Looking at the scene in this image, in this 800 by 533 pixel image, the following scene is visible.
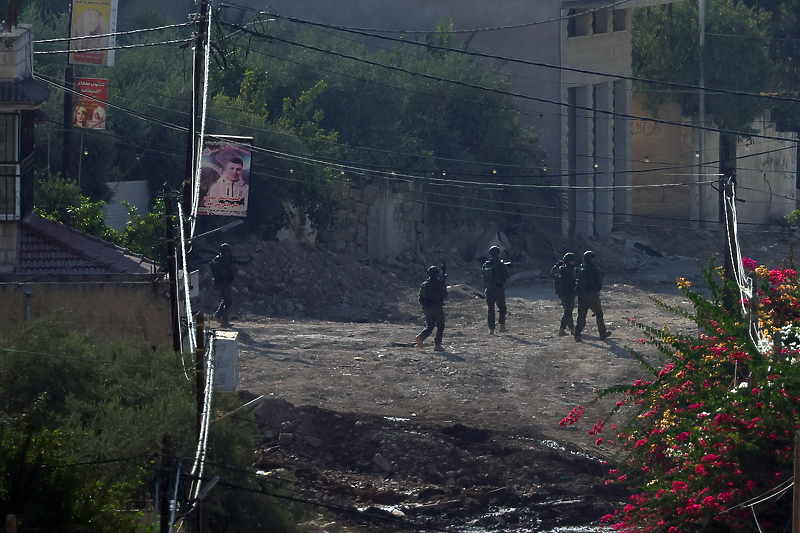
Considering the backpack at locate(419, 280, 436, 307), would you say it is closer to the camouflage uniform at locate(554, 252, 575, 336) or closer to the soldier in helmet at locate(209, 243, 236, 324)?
the camouflage uniform at locate(554, 252, 575, 336)

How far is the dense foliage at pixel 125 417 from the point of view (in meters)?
8.59

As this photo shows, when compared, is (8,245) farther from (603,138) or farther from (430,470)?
(603,138)

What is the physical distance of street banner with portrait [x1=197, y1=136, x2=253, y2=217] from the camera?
14359 millimetres

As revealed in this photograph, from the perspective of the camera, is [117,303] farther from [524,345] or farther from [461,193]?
[461,193]

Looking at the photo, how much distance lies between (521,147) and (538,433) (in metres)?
20.7

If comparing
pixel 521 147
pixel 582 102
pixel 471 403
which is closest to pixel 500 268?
pixel 471 403

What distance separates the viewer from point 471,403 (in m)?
14.2

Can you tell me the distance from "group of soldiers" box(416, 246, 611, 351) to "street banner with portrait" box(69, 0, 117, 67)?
283 inches

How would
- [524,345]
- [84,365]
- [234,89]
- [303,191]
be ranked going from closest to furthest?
[84,365] → [524,345] → [303,191] → [234,89]

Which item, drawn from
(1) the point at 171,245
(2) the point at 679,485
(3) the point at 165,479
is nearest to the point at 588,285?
(2) the point at 679,485

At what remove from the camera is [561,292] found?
17.8 meters

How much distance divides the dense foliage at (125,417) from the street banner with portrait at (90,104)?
9.18 metres

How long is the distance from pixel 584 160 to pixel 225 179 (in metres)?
21.3

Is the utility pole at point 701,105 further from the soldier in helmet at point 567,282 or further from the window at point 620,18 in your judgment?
the soldier in helmet at point 567,282
